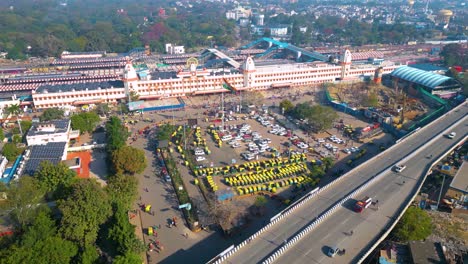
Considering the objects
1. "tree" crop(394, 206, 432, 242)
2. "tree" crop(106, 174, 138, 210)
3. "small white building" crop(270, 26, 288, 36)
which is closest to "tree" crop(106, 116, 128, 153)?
"tree" crop(106, 174, 138, 210)

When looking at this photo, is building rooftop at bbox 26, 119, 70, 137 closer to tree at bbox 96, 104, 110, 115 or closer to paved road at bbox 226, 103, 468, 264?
tree at bbox 96, 104, 110, 115

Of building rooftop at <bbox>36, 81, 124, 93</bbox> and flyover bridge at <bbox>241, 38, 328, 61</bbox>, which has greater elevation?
flyover bridge at <bbox>241, 38, 328, 61</bbox>

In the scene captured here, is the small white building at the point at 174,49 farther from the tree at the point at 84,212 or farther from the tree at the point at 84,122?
the tree at the point at 84,212

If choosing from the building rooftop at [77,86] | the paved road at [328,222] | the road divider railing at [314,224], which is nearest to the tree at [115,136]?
the building rooftop at [77,86]

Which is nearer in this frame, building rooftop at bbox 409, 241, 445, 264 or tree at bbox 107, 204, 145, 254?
building rooftop at bbox 409, 241, 445, 264

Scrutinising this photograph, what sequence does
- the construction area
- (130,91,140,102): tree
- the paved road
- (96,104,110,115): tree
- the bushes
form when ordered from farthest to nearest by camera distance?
(130,91,140,102): tree → (96,104,110,115): tree → the construction area → the bushes → the paved road

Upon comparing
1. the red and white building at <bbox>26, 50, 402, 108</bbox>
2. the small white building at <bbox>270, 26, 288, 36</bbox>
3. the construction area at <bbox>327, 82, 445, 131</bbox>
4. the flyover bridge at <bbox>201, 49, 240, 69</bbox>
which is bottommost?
the construction area at <bbox>327, 82, 445, 131</bbox>
